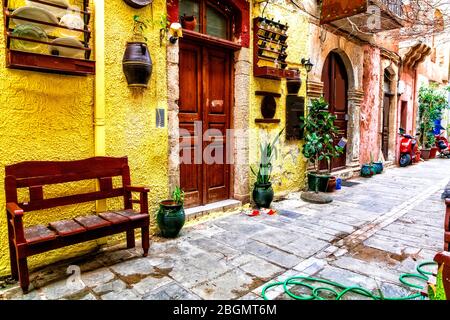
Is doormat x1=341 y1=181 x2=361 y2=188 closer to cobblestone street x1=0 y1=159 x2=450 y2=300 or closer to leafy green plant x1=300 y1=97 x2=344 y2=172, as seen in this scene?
leafy green plant x1=300 y1=97 x2=344 y2=172

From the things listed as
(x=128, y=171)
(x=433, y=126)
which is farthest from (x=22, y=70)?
(x=433, y=126)

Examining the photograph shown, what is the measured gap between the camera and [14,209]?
8.05ft

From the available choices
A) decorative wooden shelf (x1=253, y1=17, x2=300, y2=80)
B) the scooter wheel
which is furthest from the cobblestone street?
the scooter wheel

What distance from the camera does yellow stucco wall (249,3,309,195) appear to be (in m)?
5.11

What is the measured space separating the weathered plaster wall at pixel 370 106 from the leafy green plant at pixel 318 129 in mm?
2877

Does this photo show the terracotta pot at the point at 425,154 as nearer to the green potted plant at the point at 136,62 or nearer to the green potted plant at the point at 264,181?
the green potted plant at the point at 264,181

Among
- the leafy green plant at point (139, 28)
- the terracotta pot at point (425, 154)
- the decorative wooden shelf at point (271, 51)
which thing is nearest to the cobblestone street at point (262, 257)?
the decorative wooden shelf at point (271, 51)

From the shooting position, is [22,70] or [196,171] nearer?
[22,70]

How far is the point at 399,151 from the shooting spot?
1030 cm

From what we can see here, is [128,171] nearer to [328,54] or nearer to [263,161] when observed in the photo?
[263,161]

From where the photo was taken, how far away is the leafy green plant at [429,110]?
11836 millimetres

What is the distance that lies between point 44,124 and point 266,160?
3.29 meters

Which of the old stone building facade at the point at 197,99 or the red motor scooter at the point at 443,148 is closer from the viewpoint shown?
the old stone building facade at the point at 197,99
